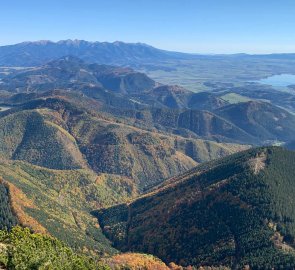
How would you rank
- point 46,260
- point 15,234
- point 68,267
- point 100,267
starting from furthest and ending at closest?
1. point 100,267
2. point 15,234
3. point 68,267
4. point 46,260

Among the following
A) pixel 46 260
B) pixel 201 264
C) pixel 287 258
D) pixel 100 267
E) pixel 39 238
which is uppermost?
pixel 46 260

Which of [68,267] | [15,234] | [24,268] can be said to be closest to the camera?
[24,268]

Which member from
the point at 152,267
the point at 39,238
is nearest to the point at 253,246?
the point at 152,267

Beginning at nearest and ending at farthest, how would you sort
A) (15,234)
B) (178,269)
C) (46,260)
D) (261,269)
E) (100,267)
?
1. (46,260)
2. (15,234)
3. (100,267)
4. (261,269)
5. (178,269)

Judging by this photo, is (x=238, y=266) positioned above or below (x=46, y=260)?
below

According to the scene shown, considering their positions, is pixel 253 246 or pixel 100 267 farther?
pixel 253 246

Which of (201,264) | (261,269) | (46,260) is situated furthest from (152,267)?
(46,260)

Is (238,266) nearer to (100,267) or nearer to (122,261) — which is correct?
(122,261)

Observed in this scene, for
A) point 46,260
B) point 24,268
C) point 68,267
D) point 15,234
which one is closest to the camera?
point 24,268

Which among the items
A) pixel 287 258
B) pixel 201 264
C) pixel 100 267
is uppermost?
pixel 100 267

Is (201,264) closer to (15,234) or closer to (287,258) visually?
(287,258)
